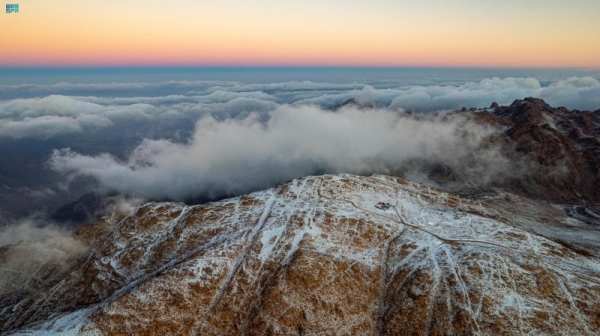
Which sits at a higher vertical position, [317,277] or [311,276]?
[311,276]

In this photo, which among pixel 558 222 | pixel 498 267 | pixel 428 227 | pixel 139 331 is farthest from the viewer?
pixel 558 222

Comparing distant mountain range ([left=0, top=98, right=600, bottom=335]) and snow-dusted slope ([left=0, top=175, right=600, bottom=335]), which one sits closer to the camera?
snow-dusted slope ([left=0, top=175, right=600, bottom=335])

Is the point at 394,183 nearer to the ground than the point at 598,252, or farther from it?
farther from it

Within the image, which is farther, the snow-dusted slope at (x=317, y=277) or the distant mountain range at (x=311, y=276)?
the distant mountain range at (x=311, y=276)

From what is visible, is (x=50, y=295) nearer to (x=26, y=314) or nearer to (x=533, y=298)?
(x=26, y=314)

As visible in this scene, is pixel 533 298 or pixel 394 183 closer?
pixel 533 298

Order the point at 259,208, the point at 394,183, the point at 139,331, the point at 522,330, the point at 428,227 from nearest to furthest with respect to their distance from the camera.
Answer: the point at 522,330 < the point at 139,331 < the point at 428,227 < the point at 259,208 < the point at 394,183

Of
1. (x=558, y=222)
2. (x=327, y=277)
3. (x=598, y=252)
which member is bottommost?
(x=558, y=222)

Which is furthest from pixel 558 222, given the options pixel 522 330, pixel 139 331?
pixel 139 331
